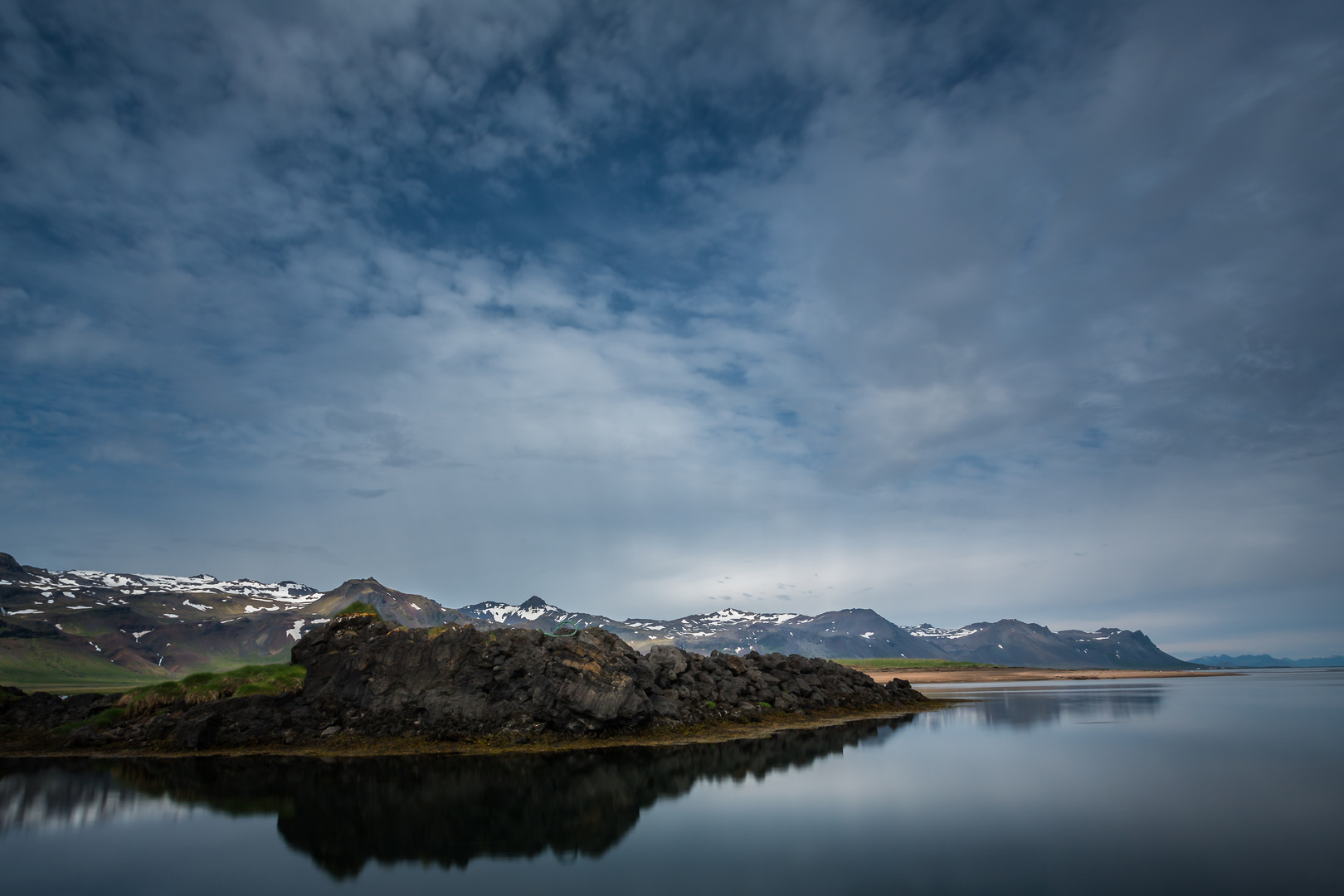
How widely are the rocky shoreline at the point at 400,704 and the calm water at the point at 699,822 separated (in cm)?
351

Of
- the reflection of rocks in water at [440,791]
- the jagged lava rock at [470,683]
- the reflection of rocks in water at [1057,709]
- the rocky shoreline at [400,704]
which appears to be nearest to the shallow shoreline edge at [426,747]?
the rocky shoreline at [400,704]

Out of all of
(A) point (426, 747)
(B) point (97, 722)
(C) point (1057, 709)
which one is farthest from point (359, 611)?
(C) point (1057, 709)

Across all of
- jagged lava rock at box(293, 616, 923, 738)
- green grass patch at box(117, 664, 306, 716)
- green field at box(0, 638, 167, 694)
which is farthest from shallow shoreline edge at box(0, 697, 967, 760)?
green field at box(0, 638, 167, 694)

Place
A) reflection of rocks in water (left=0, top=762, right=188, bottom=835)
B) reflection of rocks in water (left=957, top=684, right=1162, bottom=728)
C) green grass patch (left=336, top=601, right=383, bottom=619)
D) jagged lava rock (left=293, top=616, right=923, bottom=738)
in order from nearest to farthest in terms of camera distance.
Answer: reflection of rocks in water (left=0, top=762, right=188, bottom=835) → jagged lava rock (left=293, top=616, right=923, bottom=738) → green grass patch (left=336, top=601, right=383, bottom=619) → reflection of rocks in water (left=957, top=684, right=1162, bottom=728)

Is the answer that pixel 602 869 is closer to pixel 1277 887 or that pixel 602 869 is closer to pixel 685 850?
pixel 685 850

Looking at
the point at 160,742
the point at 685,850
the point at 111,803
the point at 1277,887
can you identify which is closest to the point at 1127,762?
the point at 1277,887

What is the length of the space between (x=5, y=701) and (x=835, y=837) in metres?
52.7

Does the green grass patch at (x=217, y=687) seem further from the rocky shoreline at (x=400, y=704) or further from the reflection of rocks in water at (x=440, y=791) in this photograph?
the reflection of rocks in water at (x=440, y=791)

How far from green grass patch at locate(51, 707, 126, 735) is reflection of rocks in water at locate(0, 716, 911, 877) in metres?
5.26

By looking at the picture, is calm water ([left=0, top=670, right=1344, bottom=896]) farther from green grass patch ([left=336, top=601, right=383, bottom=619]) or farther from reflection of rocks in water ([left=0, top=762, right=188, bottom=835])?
green grass patch ([left=336, top=601, right=383, bottom=619])

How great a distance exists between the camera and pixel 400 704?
3450 cm

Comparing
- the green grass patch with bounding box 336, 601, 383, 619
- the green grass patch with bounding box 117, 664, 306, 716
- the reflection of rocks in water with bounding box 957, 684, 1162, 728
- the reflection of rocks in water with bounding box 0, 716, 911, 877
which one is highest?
the green grass patch with bounding box 336, 601, 383, 619

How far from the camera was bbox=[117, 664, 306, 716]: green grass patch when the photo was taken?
36.6 m

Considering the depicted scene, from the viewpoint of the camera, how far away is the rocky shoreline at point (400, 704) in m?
33.7
